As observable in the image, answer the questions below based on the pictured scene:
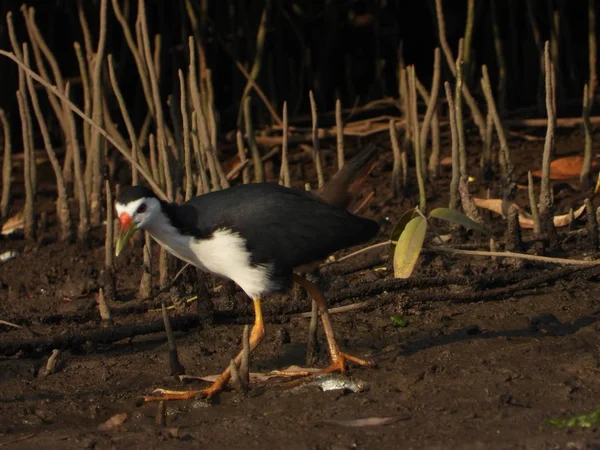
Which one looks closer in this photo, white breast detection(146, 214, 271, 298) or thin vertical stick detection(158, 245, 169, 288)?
white breast detection(146, 214, 271, 298)

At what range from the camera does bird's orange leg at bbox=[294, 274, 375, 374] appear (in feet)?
16.3

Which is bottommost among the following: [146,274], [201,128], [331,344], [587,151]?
[331,344]

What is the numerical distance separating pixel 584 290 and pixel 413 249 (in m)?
1.34

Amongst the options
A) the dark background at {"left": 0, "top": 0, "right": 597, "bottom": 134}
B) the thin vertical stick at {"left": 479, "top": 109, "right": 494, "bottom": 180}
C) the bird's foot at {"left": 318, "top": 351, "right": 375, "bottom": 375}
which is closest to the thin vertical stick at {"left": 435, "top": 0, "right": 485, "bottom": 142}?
the thin vertical stick at {"left": 479, "top": 109, "right": 494, "bottom": 180}

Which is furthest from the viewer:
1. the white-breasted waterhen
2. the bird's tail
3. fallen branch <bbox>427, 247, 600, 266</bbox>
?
the bird's tail

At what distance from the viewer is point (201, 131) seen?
6133mm

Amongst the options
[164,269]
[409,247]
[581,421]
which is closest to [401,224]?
[409,247]

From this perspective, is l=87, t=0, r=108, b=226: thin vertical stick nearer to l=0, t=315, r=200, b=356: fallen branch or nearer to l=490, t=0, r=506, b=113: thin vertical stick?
l=0, t=315, r=200, b=356: fallen branch

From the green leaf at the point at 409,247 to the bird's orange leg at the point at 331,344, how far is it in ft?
1.54

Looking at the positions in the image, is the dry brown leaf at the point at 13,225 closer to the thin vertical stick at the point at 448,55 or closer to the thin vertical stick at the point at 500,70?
the thin vertical stick at the point at 448,55

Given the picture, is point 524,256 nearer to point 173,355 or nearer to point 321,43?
point 173,355

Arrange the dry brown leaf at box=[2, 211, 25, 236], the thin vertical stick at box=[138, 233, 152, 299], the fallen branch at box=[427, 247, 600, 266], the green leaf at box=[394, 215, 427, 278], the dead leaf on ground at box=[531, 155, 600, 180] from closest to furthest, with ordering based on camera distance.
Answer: the green leaf at box=[394, 215, 427, 278] → the fallen branch at box=[427, 247, 600, 266] → the thin vertical stick at box=[138, 233, 152, 299] → the dry brown leaf at box=[2, 211, 25, 236] → the dead leaf on ground at box=[531, 155, 600, 180]

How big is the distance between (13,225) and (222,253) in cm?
282

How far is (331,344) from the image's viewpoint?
5074 mm
